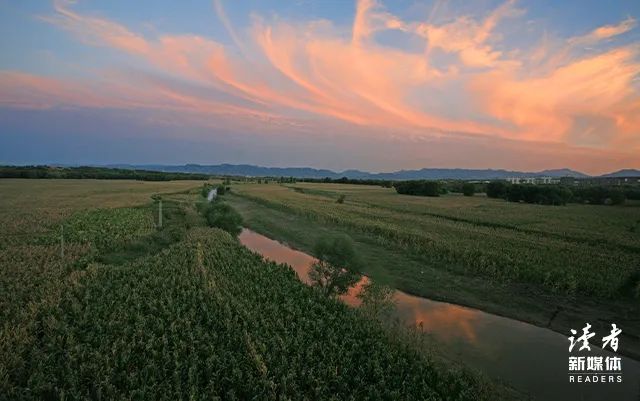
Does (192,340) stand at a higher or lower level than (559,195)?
lower

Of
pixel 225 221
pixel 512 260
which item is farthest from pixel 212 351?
pixel 225 221

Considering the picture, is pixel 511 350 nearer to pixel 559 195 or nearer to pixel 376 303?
pixel 376 303

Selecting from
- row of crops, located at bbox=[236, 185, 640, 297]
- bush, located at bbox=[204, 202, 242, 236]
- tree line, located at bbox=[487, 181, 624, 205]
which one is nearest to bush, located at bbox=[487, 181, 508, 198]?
tree line, located at bbox=[487, 181, 624, 205]

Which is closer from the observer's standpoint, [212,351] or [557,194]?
[212,351]

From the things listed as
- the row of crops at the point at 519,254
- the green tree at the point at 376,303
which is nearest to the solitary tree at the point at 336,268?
the green tree at the point at 376,303

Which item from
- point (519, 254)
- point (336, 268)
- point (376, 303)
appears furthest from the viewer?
point (519, 254)

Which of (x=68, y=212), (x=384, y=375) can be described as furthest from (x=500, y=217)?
(x=68, y=212)

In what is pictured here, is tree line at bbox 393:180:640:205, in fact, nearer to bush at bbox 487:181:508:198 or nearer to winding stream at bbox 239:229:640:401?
bush at bbox 487:181:508:198

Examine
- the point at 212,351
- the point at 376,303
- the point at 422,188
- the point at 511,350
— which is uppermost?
the point at 422,188

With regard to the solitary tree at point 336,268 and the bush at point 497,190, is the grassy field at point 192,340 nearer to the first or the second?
the solitary tree at point 336,268
